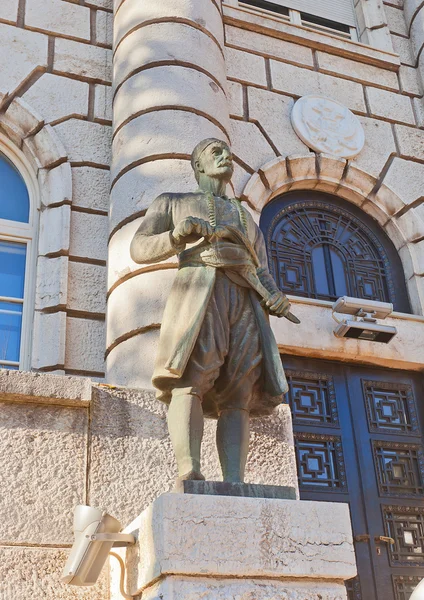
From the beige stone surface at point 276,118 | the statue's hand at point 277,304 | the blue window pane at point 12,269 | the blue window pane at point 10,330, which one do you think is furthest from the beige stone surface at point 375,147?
the statue's hand at point 277,304

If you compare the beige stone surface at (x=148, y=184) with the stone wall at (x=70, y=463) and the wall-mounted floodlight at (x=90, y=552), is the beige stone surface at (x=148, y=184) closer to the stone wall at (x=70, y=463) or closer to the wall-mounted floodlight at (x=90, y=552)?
the stone wall at (x=70, y=463)

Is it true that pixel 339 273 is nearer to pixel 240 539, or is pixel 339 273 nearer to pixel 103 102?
pixel 103 102

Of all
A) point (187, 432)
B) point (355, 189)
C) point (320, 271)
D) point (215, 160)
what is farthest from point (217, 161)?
point (355, 189)

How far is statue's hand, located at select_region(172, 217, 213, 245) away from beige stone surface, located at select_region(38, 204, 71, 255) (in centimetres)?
307

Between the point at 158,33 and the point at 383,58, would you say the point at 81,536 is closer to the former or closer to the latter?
the point at 158,33

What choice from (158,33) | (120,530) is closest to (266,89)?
(158,33)

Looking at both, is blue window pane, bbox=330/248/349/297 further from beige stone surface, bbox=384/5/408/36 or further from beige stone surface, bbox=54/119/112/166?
beige stone surface, bbox=384/5/408/36

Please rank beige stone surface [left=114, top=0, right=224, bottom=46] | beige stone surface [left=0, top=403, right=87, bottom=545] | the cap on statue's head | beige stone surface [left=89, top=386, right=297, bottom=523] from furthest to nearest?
beige stone surface [left=114, top=0, right=224, bottom=46]
beige stone surface [left=89, top=386, right=297, bottom=523]
the cap on statue's head
beige stone surface [left=0, top=403, right=87, bottom=545]

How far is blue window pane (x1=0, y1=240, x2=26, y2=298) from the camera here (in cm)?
737

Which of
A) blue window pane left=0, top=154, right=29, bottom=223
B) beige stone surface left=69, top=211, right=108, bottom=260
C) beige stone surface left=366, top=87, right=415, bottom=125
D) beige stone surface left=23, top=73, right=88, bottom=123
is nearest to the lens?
beige stone surface left=69, top=211, right=108, bottom=260

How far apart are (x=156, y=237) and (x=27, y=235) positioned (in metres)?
3.30

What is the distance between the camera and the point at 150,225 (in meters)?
4.92

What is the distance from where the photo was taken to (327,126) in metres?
9.42

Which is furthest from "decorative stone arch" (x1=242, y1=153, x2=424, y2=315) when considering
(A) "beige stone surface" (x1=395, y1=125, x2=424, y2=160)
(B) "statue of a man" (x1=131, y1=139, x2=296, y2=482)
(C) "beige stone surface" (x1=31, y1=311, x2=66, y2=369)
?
(B) "statue of a man" (x1=131, y1=139, x2=296, y2=482)
